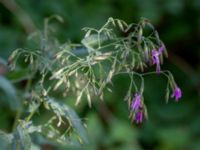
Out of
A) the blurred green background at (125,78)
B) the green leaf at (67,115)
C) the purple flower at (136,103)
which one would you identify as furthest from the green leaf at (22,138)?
the blurred green background at (125,78)

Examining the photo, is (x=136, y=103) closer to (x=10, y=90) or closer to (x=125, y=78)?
(x=10, y=90)

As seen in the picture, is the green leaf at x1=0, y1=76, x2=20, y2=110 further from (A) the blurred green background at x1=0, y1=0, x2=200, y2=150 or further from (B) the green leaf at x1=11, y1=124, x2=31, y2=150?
(A) the blurred green background at x1=0, y1=0, x2=200, y2=150

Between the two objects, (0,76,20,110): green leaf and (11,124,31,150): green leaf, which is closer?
(11,124,31,150): green leaf

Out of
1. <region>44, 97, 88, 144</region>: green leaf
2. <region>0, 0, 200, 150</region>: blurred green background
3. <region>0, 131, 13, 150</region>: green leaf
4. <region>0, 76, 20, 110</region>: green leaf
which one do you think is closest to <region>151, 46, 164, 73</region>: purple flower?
<region>44, 97, 88, 144</region>: green leaf

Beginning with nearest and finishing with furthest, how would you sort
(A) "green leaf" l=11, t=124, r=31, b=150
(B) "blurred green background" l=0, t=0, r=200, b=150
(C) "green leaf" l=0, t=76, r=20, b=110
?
(A) "green leaf" l=11, t=124, r=31, b=150
(C) "green leaf" l=0, t=76, r=20, b=110
(B) "blurred green background" l=0, t=0, r=200, b=150

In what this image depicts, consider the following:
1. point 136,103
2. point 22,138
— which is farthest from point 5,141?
point 136,103

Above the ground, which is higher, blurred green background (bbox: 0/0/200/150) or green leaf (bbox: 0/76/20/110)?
green leaf (bbox: 0/76/20/110)

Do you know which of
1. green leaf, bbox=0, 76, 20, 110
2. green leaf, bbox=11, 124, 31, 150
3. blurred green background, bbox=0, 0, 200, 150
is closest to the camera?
green leaf, bbox=11, 124, 31, 150

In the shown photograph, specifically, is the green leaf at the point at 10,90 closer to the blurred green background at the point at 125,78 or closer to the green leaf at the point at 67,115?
the green leaf at the point at 67,115

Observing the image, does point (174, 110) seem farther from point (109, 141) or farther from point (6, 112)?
point (6, 112)
